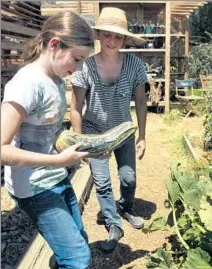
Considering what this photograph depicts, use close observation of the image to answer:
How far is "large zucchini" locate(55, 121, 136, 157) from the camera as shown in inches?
83.4

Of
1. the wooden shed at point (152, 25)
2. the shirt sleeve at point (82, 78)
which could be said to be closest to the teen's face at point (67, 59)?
the shirt sleeve at point (82, 78)

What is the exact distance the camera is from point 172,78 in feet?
46.3

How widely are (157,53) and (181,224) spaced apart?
9.20m

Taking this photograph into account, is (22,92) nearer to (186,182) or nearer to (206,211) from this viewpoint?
(206,211)

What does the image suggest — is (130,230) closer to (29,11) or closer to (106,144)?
(106,144)

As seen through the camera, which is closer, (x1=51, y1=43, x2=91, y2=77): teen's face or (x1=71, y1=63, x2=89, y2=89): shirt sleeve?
(x1=51, y1=43, x2=91, y2=77): teen's face

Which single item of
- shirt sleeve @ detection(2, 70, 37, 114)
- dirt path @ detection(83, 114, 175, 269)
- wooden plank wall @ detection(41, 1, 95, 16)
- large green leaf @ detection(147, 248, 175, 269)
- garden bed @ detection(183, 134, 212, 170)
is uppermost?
wooden plank wall @ detection(41, 1, 95, 16)

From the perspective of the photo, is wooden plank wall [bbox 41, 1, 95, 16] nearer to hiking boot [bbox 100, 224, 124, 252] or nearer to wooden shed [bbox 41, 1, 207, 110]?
wooden shed [bbox 41, 1, 207, 110]

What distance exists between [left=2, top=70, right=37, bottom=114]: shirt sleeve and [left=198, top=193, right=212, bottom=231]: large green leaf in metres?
1.06

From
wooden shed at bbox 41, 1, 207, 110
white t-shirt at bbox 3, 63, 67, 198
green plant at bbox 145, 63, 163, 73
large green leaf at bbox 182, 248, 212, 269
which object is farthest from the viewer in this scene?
green plant at bbox 145, 63, 163, 73

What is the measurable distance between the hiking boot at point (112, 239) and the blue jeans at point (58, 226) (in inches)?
49.0

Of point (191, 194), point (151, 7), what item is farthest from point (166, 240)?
point (151, 7)

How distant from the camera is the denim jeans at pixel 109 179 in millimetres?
3416

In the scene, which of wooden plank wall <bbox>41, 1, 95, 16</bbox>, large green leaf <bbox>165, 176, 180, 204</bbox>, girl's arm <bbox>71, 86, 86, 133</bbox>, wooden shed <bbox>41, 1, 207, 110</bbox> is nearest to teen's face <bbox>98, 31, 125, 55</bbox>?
girl's arm <bbox>71, 86, 86, 133</bbox>
